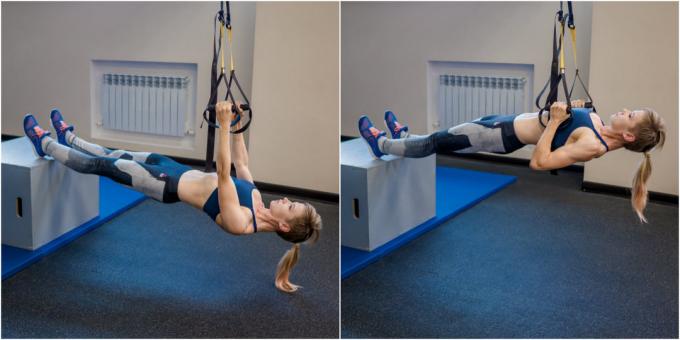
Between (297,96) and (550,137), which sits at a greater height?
(297,96)

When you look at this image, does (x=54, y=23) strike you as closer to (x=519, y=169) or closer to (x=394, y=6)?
(x=394, y=6)

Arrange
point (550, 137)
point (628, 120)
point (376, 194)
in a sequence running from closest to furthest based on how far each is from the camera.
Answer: point (550, 137) → point (628, 120) → point (376, 194)

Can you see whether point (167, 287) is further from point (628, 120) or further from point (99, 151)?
point (628, 120)

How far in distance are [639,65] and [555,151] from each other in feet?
7.45

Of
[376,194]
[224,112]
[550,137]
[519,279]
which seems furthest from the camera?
[519,279]

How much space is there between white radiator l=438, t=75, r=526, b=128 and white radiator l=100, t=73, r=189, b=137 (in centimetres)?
121

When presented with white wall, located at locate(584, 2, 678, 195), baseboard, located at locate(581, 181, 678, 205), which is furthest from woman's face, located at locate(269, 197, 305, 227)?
white wall, located at locate(584, 2, 678, 195)

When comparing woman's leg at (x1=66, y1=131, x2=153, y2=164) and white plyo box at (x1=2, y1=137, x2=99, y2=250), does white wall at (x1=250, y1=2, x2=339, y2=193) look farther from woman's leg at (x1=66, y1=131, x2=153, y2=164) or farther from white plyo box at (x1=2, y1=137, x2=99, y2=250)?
white plyo box at (x1=2, y1=137, x2=99, y2=250)

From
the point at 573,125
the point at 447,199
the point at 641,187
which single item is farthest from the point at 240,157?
the point at 641,187

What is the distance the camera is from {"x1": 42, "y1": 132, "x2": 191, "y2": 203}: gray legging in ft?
10.9

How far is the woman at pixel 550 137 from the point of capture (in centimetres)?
302

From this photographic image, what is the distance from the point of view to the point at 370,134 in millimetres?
3262

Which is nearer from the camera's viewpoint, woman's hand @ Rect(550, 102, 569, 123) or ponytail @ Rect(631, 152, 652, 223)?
woman's hand @ Rect(550, 102, 569, 123)

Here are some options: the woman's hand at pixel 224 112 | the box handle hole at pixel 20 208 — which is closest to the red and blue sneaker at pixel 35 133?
the box handle hole at pixel 20 208
